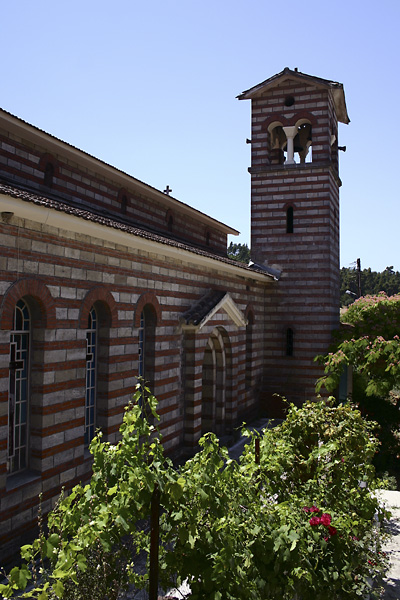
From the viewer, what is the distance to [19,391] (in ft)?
25.2

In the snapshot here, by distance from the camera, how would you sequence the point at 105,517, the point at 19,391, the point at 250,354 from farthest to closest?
the point at 250,354 → the point at 19,391 → the point at 105,517

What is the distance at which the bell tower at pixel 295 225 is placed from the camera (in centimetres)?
1833

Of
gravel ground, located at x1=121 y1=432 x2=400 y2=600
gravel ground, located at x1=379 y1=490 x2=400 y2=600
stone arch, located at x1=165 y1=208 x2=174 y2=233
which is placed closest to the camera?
gravel ground, located at x1=121 y1=432 x2=400 y2=600

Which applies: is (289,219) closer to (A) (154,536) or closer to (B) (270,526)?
(B) (270,526)

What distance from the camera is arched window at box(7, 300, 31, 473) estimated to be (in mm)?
7559

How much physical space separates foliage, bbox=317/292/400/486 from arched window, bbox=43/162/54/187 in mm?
10187

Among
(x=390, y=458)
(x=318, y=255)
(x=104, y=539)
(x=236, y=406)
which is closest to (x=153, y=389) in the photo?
(x=236, y=406)

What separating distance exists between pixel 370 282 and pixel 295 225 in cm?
5692

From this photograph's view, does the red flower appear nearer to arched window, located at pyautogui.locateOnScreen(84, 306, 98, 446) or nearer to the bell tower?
arched window, located at pyautogui.locateOnScreen(84, 306, 98, 446)

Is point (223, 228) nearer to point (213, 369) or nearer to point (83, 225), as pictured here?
point (213, 369)

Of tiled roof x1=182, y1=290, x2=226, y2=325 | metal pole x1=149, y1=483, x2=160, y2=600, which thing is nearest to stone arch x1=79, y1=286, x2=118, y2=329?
tiled roof x1=182, y1=290, x2=226, y2=325

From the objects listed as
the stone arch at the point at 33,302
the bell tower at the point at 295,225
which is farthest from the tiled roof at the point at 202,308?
the bell tower at the point at 295,225

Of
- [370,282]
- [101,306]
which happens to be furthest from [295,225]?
[370,282]

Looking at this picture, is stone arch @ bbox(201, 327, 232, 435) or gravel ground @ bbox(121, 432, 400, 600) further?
stone arch @ bbox(201, 327, 232, 435)
